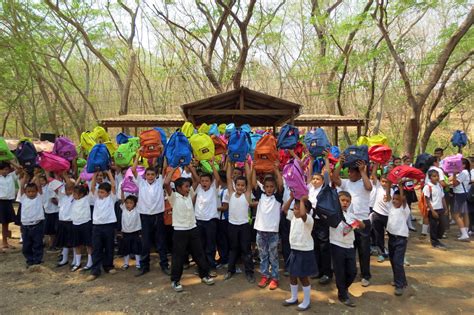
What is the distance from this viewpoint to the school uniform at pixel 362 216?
14.5ft

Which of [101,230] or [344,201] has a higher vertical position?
A: [344,201]

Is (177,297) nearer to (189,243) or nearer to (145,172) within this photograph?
(189,243)

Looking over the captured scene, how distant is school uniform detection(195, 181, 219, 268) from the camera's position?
479 cm

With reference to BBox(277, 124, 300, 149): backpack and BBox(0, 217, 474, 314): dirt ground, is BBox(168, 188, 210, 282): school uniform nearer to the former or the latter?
BBox(0, 217, 474, 314): dirt ground

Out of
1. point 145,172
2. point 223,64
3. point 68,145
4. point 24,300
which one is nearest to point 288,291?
point 145,172

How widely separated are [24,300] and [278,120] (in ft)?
26.9

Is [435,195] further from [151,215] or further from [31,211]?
[31,211]

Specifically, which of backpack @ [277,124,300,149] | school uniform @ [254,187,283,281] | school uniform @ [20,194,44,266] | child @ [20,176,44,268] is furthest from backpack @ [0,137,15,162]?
backpack @ [277,124,300,149]

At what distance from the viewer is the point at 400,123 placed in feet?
73.4

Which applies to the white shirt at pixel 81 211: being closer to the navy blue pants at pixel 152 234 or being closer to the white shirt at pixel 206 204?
the navy blue pants at pixel 152 234

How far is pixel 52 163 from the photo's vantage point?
199 inches

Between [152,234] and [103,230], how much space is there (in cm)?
71

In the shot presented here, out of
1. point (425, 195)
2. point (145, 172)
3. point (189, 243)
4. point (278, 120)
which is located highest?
point (278, 120)

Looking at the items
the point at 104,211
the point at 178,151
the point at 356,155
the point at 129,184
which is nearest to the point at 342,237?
the point at 356,155
